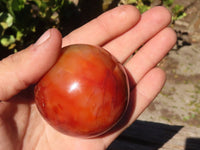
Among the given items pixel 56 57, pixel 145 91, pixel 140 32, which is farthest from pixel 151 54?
pixel 56 57

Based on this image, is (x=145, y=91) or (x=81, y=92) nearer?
(x=81, y=92)

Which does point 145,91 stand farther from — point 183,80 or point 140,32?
point 183,80

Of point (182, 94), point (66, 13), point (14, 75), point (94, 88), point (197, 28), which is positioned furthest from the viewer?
point (197, 28)

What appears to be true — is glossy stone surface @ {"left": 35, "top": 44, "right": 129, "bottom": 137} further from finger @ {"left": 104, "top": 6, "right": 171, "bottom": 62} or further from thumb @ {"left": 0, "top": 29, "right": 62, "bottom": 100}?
finger @ {"left": 104, "top": 6, "right": 171, "bottom": 62}

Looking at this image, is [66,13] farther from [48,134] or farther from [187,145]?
[187,145]

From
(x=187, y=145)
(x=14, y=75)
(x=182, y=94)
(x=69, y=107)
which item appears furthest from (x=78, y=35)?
(x=182, y=94)

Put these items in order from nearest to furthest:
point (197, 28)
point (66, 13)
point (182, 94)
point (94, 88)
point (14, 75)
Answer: point (94, 88) < point (14, 75) < point (66, 13) < point (182, 94) < point (197, 28)

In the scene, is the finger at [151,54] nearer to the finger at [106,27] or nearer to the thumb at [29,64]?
the finger at [106,27]

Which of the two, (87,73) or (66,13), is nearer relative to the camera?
(87,73)
